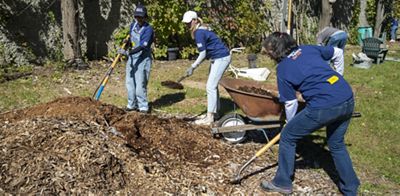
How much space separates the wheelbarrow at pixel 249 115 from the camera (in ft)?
16.6

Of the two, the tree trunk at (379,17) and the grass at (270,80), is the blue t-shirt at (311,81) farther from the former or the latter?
the tree trunk at (379,17)

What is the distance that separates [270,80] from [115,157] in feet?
19.1

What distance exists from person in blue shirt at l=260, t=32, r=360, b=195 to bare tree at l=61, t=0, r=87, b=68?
631 centimetres

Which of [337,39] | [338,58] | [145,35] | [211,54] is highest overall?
[145,35]

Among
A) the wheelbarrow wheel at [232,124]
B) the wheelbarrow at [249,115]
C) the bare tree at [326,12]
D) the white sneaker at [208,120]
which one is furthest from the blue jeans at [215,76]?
the bare tree at [326,12]

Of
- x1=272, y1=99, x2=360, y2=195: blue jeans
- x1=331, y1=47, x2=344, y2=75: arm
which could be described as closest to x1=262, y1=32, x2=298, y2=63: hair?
x1=272, y1=99, x2=360, y2=195: blue jeans

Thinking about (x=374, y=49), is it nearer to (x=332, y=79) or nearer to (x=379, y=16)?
(x=379, y=16)

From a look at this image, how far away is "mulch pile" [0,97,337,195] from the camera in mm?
4094

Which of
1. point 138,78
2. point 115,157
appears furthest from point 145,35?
point 115,157

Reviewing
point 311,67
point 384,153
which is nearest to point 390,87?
point 384,153

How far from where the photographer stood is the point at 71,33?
9.59m

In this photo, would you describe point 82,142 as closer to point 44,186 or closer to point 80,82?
point 44,186

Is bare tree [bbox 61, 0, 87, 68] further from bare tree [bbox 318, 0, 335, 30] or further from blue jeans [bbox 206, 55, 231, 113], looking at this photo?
bare tree [bbox 318, 0, 335, 30]

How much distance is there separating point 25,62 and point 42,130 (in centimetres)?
543
